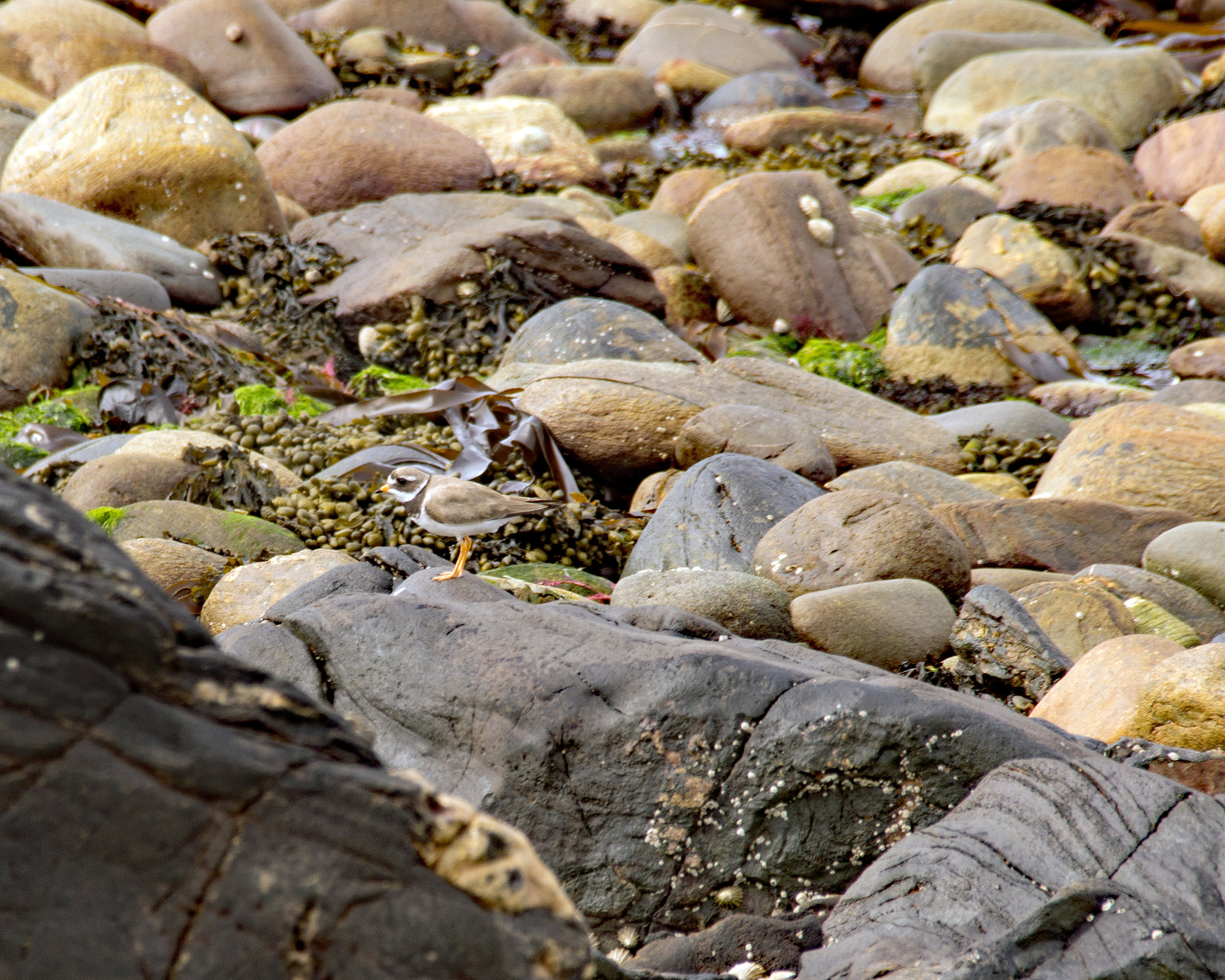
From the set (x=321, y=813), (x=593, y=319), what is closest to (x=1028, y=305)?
(x=593, y=319)

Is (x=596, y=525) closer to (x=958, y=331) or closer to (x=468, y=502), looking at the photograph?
(x=468, y=502)

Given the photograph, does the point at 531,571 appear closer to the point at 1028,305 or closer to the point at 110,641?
the point at 110,641

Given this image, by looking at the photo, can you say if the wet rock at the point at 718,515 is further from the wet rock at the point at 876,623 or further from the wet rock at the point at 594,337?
the wet rock at the point at 594,337

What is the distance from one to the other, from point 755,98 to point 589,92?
3007 mm

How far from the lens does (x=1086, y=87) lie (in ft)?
52.6

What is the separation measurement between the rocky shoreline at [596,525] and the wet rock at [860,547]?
3 centimetres

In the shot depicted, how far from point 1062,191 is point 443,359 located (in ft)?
26.2

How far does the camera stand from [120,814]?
4.61 feet

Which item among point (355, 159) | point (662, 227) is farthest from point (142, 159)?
point (662, 227)

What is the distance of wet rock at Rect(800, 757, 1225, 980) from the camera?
2.31m

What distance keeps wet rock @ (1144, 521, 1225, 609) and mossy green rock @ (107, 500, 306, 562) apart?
15.8 feet

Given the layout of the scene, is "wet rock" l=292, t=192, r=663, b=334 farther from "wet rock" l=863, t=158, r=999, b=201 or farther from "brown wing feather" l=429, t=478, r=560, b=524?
"wet rock" l=863, t=158, r=999, b=201

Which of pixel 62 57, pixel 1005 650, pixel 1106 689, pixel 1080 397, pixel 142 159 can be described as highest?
pixel 62 57

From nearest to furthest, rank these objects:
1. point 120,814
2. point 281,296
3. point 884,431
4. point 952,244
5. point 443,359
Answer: point 120,814 → point 884,431 → point 443,359 → point 281,296 → point 952,244
